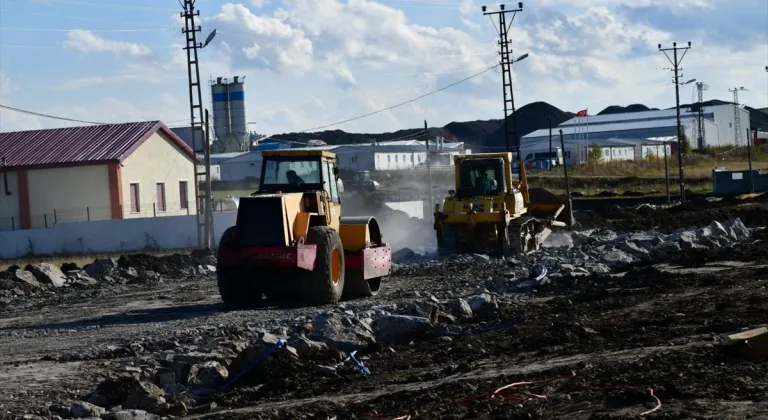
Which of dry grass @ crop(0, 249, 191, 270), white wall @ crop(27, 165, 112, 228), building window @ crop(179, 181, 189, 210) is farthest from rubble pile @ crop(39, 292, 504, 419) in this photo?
building window @ crop(179, 181, 189, 210)

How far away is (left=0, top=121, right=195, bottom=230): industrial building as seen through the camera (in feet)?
160

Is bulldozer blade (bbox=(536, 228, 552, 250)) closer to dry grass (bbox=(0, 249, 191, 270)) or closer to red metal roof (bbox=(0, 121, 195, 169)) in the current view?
dry grass (bbox=(0, 249, 191, 270))

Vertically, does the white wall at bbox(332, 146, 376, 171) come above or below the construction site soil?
above

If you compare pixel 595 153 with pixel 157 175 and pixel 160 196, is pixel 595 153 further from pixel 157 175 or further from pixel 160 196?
pixel 157 175

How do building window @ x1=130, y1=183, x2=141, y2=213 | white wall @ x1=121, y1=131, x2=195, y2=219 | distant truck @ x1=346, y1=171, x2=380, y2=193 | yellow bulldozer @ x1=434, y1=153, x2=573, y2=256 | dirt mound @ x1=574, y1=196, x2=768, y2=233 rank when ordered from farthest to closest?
1. distant truck @ x1=346, y1=171, x2=380, y2=193
2. building window @ x1=130, y1=183, x2=141, y2=213
3. white wall @ x1=121, y1=131, x2=195, y2=219
4. dirt mound @ x1=574, y1=196, x2=768, y2=233
5. yellow bulldozer @ x1=434, y1=153, x2=573, y2=256

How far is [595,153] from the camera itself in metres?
101

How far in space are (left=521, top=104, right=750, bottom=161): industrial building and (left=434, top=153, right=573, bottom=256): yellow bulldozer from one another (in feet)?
261

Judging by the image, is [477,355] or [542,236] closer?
[477,355]

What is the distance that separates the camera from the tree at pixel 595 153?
3908 inches

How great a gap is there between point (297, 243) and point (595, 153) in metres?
84.3

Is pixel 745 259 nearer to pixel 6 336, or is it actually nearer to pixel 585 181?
pixel 6 336

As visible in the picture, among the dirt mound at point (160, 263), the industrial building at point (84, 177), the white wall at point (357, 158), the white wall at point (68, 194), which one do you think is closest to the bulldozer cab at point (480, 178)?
the dirt mound at point (160, 263)

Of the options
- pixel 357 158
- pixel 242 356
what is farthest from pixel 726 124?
pixel 242 356

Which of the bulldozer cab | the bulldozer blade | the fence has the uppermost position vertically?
the bulldozer cab
